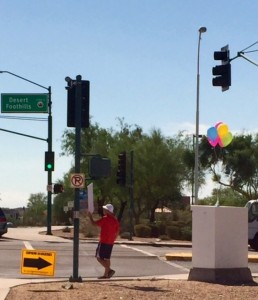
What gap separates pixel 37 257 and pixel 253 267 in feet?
28.5

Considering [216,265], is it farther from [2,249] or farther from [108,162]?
[2,249]

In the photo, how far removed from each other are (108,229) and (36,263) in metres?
1.76

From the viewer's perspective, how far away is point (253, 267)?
22.9m

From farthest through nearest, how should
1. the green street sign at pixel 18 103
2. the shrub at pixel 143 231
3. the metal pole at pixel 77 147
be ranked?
the shrub at pixel 143 231
the green street sign at pixel 18 103
the metal pole at pixel 77 147

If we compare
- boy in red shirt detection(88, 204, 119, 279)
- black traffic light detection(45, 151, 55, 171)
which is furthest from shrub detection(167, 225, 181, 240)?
boy in red shirt detection(88, 204, 119, 279)

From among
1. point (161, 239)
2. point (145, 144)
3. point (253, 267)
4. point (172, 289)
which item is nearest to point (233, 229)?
point (172, 289)

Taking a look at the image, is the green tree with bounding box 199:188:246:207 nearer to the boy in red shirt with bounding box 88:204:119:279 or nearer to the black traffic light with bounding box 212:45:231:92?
the black traffic light with bounding box 212:45:231:92

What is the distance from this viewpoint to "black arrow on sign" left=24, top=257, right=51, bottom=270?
1604 cm

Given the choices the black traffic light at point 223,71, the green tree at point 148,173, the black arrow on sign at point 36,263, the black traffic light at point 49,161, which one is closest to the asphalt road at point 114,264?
the black arrow on sign at point 36,263

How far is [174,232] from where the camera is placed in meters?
41.7

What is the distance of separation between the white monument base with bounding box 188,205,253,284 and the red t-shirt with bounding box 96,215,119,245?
1.65 metres

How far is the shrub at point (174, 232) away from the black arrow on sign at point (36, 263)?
25.9 m

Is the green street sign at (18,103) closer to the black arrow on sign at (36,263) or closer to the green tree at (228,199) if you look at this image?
the black arrow on sign at (36,263)

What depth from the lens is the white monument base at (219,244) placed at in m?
16.7
